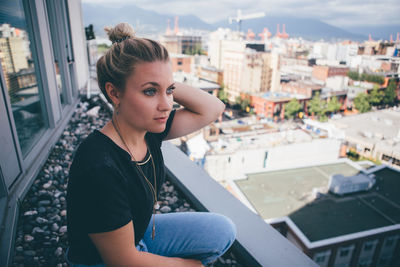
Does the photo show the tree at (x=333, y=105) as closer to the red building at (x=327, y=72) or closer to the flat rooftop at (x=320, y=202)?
the red building at (x=327, y=72)

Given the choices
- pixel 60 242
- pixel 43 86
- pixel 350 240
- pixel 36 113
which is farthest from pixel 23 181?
pixel 350 240

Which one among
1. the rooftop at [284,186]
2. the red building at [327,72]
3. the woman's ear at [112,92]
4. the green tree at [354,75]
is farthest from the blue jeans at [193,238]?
the red building at [327,72]

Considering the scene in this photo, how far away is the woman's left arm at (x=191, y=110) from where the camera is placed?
981 mm

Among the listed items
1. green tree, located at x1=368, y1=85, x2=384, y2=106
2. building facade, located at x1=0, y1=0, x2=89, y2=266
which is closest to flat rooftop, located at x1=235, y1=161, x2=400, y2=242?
building facade, located at x1=0, y1=0, x2=89, y2=266

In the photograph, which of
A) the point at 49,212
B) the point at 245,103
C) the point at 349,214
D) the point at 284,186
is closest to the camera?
the point at 49,212

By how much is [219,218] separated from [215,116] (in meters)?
0.42

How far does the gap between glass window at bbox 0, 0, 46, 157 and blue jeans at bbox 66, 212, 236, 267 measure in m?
1.70

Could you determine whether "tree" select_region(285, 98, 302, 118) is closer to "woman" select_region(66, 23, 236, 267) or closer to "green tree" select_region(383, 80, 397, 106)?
"green tree" select_region(383, 80, 397, 106)

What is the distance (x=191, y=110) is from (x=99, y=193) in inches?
22.4

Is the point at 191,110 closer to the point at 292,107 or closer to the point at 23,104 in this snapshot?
the point at 23,104

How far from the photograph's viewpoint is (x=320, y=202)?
35.0 feet

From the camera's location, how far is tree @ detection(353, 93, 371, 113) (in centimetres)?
2498

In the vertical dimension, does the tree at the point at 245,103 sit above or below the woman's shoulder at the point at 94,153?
below

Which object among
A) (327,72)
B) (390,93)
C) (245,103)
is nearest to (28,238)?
(245,103)
